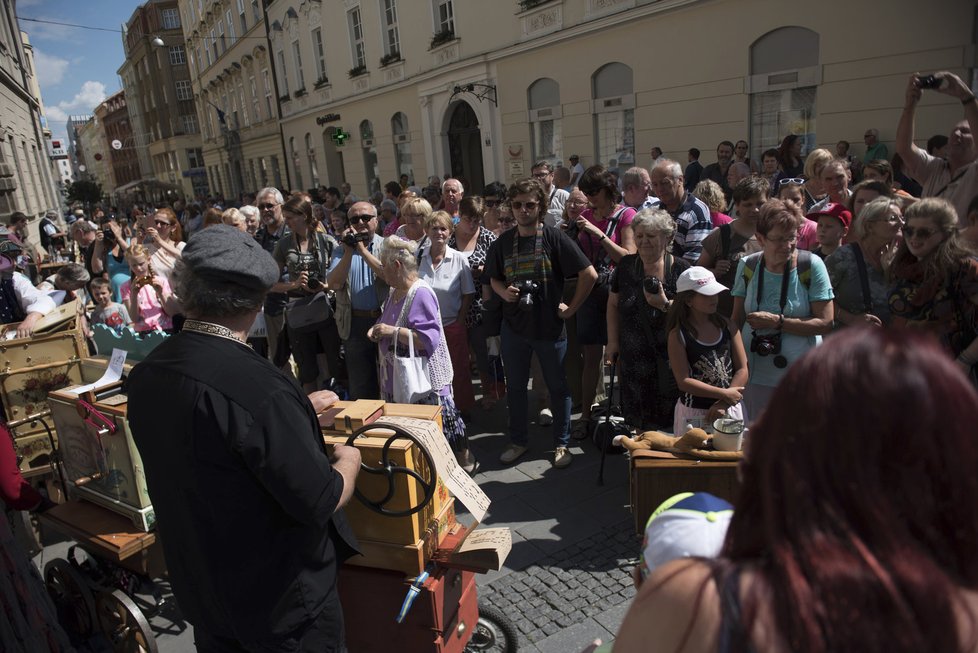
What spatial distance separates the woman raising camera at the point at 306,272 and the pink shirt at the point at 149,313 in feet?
3.08

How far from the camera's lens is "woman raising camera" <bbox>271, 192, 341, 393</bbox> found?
4699 mm

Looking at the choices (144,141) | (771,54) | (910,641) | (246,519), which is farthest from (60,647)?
(144,141)

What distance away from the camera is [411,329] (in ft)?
12.5

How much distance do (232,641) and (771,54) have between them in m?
9.73

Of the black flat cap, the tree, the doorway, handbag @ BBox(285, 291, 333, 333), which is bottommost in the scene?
handbag @ BBox(285, 291, 333, 333)

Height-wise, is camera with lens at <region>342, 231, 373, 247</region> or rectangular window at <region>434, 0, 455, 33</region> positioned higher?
rectangular window at <region>434, 0, 455, 33</region>

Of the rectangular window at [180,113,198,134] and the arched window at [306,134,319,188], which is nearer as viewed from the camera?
the arched window at [306,134,319,188]

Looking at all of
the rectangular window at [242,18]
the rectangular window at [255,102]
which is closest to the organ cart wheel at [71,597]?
the rectangular window at [255,102]

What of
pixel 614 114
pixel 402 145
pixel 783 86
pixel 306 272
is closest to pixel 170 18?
pixel 402 145

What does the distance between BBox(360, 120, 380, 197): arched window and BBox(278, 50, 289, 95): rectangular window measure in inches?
266

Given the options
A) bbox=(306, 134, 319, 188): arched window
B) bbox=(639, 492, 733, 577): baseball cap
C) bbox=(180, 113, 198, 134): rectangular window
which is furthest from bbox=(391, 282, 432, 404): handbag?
bbox=(180, 113, 198, 134): rectangular window

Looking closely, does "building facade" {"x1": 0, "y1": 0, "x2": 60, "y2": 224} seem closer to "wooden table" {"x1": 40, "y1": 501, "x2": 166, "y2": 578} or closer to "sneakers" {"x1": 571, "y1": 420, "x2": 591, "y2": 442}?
"wooden table" {"x1": 40, "y1": 501, "x2": 166, "y2": 578}

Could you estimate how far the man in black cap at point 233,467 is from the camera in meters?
1.60

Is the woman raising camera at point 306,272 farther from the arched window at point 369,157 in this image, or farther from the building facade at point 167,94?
the building facade at point 167,94
